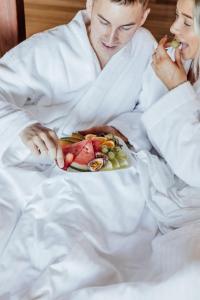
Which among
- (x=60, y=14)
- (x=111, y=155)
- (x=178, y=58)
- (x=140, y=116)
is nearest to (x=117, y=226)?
→ (x=111, y=155)

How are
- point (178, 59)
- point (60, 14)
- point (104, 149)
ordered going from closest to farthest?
point (104, 149) < point (178, 59) < point (60, 14)

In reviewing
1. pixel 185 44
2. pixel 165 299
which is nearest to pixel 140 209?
pixel 165 299

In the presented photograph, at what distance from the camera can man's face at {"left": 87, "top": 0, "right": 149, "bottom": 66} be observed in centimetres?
130

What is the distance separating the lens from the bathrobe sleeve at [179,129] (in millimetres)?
1253

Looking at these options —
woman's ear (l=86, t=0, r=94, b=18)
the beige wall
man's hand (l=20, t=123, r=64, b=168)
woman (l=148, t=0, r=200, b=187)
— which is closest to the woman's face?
woman (l=148, t=0, r=200, b=187)

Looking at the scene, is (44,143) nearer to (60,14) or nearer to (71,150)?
(71,150)

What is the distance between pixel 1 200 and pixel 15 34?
83 cm

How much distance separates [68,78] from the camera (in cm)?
146

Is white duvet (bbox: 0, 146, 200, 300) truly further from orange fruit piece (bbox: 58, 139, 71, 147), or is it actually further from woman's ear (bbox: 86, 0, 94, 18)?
woman's ear (bbox: 86, 0, 94, 18)

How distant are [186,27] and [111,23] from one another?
22cm

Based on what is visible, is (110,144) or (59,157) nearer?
(59,157)

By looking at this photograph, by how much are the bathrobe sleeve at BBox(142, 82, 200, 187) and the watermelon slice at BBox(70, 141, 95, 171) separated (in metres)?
0.22

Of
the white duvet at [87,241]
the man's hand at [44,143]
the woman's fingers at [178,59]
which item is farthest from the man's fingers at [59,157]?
the woman's fingers at [178,59]

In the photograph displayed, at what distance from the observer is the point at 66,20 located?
2.54 m
